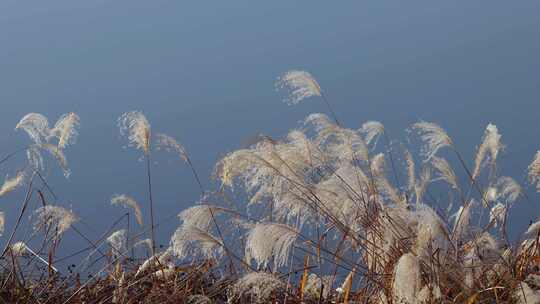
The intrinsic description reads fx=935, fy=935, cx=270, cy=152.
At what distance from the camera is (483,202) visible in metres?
3.73

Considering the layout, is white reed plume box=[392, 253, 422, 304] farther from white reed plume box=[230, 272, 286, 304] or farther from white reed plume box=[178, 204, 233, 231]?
white reed plume box=[178, 204, 233, 231]

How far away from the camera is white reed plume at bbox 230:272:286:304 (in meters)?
2.61

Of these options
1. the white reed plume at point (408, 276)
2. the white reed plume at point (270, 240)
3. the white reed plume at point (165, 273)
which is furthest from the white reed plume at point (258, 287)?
the white reed plume at point (408, 276)

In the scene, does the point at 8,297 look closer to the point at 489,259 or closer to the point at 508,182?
the point at 489,259

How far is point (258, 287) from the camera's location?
2795mm

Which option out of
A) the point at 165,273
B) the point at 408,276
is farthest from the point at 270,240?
the point at 165,273

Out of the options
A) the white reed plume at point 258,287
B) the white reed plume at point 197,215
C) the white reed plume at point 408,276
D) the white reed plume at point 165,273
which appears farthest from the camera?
the white reed plume at point 165,273

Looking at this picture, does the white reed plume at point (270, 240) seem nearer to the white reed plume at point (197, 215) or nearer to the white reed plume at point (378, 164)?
the white reed plume at point (197, 215)

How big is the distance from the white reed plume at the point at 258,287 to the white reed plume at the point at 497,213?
94cm

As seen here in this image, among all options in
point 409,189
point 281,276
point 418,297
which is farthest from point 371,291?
point 409,189

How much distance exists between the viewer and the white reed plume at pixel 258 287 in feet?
8.57

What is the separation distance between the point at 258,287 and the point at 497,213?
1336mm

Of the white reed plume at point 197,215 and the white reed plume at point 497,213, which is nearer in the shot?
the white reed plume at point 197,215

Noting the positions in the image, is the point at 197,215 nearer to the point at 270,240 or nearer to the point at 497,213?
the point at 270,240
